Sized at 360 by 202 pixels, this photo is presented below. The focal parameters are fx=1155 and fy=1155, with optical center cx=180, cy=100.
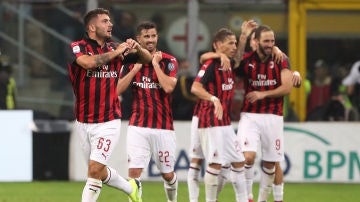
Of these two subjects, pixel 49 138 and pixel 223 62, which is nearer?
pixel 223 62

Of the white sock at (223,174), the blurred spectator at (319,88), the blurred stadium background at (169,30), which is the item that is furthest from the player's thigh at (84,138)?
the blurred spectator at (319,88)

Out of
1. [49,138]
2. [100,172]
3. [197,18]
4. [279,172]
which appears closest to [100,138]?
[100,172]

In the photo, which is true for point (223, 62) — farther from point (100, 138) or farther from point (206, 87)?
point (100, 138)

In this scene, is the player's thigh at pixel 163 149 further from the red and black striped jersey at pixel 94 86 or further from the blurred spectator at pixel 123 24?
the blurred spectator at pixel 123 24

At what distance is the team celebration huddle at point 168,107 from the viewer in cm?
1070

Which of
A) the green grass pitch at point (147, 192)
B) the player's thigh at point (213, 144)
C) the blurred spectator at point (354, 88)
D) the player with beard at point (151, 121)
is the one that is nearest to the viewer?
the player with beard at point (151, 121)

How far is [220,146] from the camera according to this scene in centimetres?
1209

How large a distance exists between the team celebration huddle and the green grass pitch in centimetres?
157

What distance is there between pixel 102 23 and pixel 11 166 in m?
6.08

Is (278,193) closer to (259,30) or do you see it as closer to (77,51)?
(259,30)

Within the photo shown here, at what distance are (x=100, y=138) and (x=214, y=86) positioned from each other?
189 cm

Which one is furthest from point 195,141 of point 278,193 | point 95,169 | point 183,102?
point 183,102

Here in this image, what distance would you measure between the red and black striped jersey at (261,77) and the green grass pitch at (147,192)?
1754 millimetres

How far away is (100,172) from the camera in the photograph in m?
10.7
